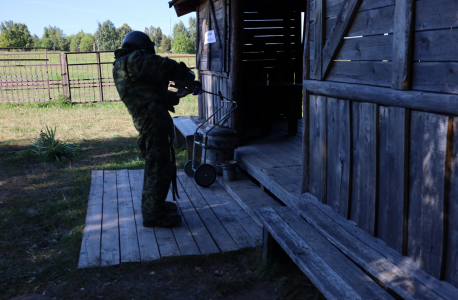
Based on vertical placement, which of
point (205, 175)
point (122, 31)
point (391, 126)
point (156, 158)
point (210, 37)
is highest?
point (122, 31)

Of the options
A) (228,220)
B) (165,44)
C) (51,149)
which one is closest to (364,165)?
(228,220)

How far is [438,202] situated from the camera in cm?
239

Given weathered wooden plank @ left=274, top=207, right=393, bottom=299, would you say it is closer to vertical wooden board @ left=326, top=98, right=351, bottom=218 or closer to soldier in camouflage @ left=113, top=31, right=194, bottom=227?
vertical wooden board @ left=326, top=98, right=351, bottom=218

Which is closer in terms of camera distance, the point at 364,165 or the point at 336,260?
the point at 336,260

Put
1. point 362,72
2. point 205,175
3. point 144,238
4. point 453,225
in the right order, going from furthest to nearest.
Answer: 1. point 205,175
2. point 144,238
3. point 362,72
4. point 453,225

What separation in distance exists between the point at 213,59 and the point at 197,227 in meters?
4.17

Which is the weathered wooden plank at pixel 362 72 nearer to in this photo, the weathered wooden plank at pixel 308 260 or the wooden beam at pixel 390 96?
the wooden beam at pixel 390 96

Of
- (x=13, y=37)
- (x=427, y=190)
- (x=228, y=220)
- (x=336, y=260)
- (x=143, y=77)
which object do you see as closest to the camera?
(x=427, y=190)

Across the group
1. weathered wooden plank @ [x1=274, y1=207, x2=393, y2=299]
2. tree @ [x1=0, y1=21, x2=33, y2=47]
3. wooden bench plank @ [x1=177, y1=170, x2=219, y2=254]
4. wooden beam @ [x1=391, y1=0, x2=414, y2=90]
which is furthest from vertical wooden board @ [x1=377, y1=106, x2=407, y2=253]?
tree @ [x1=0, y1=21, x2=33, y2=47]

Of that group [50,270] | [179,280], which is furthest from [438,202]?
[50,270]

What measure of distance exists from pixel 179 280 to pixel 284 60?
597 centimetres

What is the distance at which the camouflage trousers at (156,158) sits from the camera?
173 inches

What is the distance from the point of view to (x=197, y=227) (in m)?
4.71

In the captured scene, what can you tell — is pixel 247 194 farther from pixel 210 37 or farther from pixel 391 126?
pixel 210 37
